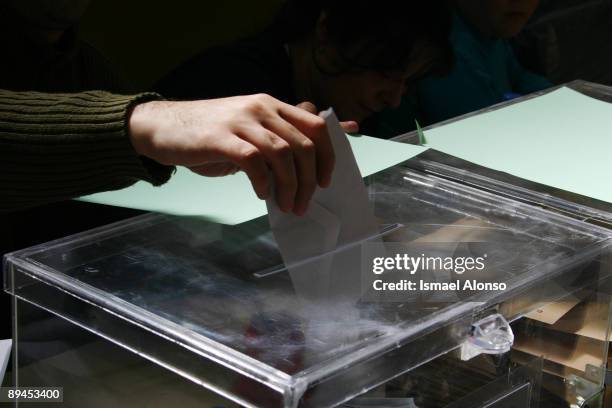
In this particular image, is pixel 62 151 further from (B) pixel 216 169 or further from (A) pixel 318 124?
(A) pixel 318 124

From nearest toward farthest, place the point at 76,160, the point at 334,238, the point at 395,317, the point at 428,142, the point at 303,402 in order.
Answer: the point at 303,402 → the point at 395,317 → the point at 334,238 → the point at 76,160 → the point at 428,142

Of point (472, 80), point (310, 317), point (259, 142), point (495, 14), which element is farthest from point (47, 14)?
point (495, 14)

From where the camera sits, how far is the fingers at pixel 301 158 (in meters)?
0.74

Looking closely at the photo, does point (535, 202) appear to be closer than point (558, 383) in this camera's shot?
No

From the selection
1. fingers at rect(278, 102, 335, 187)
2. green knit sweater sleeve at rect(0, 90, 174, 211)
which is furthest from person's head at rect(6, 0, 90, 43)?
fingers at rect(278, 102, 335, 187)

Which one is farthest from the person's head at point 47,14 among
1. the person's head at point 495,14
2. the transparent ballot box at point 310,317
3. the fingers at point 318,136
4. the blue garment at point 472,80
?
the person's head at point 495,14

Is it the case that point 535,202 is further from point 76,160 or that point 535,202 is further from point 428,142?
point 76,160

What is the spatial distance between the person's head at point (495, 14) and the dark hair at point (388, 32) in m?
0.65

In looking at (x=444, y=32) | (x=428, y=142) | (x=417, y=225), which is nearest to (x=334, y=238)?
(x=417, y=225)

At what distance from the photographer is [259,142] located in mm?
742

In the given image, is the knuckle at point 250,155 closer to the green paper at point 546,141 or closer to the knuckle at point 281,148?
the knuckle at point 281,148

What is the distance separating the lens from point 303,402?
1.85 feet

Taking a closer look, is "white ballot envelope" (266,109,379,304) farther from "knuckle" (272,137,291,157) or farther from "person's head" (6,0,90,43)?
"person's head" (6,0,90,43)

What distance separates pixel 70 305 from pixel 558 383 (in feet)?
1.44
